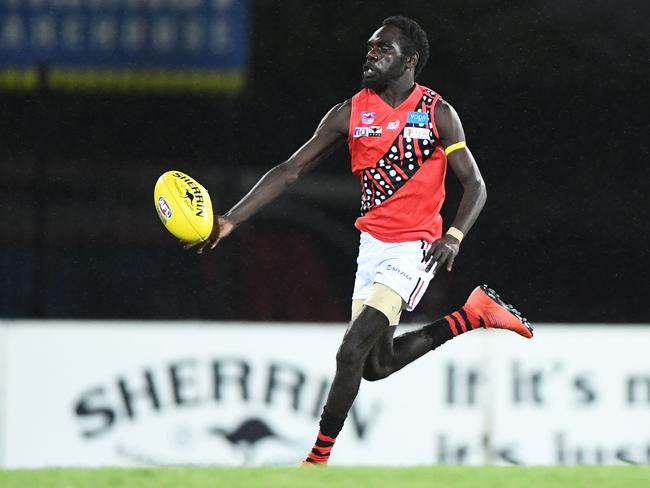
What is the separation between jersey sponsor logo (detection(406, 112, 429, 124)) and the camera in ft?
17.5

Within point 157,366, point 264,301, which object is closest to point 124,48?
point 264,301

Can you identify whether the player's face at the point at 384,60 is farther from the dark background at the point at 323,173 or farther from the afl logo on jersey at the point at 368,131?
the dark background at the point at 323,173

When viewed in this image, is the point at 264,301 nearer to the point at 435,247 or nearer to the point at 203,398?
the point at 203,398

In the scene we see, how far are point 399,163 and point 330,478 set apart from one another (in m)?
1.52

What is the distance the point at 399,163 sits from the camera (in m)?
5.37

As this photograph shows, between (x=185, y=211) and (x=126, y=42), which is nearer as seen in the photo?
(x=185, y=211)

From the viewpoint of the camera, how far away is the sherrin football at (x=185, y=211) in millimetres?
5230

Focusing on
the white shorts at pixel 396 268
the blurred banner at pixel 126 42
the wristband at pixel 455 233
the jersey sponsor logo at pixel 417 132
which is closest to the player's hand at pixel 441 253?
the wristband at pixel 455 233

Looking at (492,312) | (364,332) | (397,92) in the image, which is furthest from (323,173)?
(364,332)

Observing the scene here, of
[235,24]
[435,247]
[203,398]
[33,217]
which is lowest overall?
[203,398]

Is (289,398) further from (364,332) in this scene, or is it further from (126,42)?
(126,42)

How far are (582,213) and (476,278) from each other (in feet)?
3.39

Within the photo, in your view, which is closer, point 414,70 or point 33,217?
point 414,70

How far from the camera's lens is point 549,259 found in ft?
29.6
